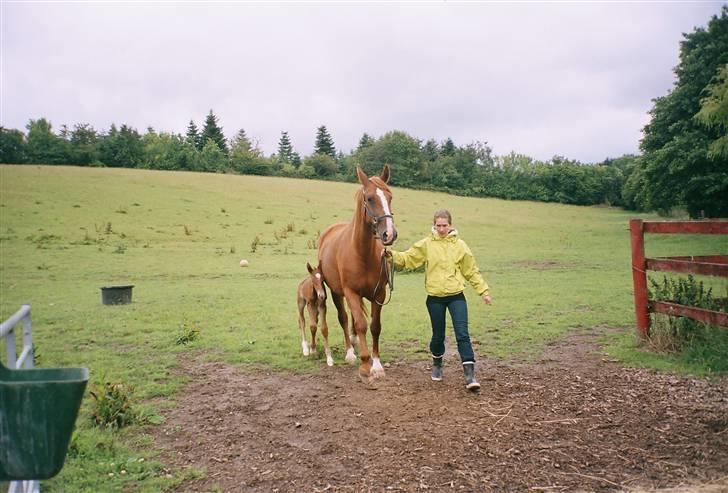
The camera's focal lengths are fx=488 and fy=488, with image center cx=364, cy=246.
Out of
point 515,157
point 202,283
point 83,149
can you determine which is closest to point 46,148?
point 83,149

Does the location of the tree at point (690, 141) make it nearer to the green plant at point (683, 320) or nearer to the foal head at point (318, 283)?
the green plant at point (683, 320)

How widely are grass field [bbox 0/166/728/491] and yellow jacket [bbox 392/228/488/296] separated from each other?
1995 millimetres

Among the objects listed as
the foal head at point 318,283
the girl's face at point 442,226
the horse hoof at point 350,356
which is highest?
the girl's face at point 442,226

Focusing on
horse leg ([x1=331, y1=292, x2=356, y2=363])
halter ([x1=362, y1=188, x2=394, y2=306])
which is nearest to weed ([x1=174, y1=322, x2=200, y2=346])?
horse leg ([x1=331, y1=292, x2=356, y2=363])

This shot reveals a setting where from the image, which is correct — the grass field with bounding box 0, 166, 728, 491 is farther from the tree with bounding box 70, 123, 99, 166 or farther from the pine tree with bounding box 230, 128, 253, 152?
the pine tree with bounding box 230, 128, 253, 152

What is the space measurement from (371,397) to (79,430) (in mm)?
3076

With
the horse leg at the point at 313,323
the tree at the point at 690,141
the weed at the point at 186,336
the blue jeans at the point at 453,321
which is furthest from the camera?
the tree at the point at 690,141

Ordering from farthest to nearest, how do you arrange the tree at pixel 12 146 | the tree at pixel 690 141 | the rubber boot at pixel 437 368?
the tree at pixel 12 146 < the tree at pixel 690 141 < the rubber boot at pixel 437 368

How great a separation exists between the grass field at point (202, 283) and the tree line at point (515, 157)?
4049mm

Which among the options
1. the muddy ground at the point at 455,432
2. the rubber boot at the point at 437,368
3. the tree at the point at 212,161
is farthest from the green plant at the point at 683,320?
the tree at the point at 212,161

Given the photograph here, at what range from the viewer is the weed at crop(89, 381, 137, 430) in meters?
5.00

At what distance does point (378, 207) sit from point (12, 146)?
59376mm

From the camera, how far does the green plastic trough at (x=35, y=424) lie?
2234 mm

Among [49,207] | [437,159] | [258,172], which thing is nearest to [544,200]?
[437,159]
